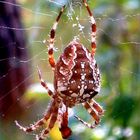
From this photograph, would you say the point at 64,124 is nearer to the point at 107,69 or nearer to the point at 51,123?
the point at 51,123

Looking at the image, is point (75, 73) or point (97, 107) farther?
point (97, 107)

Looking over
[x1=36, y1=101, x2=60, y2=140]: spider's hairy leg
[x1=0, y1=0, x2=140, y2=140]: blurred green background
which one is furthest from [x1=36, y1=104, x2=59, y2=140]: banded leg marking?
[x1=0, y1=0, x2=140, y2=140]: blurred green background

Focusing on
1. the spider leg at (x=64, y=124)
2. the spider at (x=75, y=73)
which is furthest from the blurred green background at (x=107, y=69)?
the spider at (x=75, y=73)

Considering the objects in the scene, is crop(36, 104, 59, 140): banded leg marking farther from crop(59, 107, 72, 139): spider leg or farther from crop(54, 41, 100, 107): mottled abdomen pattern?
crop(54, 41, 100, 107): mottled abdomen pattern

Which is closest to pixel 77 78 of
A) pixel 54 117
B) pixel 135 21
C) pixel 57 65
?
pixel 57 65

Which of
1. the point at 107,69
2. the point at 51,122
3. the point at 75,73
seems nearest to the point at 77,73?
the point at 75,73

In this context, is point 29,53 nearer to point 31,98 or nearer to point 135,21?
point 31,98

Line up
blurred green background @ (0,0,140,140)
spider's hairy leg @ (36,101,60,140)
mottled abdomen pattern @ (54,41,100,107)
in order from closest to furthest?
1. mottled abdomen pattern @ (54,41,100,107)
2. spider's hairy leg @ (36,101,60,140)
3. blurred green background @ (0,0,140,140)
